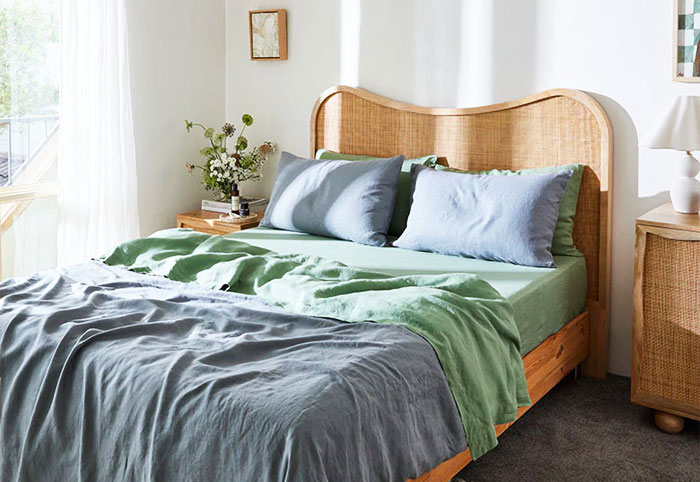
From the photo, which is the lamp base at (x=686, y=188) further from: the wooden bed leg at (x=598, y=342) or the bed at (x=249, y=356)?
the wooden bed leg at (x=598, y=342)

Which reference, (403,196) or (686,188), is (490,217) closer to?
(403,196)

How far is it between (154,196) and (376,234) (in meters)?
1.55

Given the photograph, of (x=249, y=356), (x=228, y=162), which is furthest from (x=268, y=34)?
(x=249, y=356)

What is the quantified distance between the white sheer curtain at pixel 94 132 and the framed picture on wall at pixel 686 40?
264 centimetres

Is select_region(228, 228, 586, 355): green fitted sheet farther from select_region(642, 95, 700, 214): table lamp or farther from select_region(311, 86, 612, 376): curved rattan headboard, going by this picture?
select_region(642, 95, 700, 214): table lamp

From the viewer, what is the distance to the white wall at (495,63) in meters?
3.20

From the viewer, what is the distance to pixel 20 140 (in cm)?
382

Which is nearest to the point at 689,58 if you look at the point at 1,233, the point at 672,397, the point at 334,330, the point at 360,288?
the point at 672,397

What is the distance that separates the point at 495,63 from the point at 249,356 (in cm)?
212

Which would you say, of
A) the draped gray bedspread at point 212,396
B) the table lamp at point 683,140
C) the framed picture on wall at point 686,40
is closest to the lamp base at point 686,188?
the table lamp at point 683,140

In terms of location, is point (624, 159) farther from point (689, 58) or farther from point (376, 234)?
point (376, 234)

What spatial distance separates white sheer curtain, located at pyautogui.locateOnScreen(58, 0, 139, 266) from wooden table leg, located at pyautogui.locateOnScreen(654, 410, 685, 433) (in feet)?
9.15

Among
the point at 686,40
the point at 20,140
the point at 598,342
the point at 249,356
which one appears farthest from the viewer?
the point at 20,140

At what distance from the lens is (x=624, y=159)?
10.7 ft
